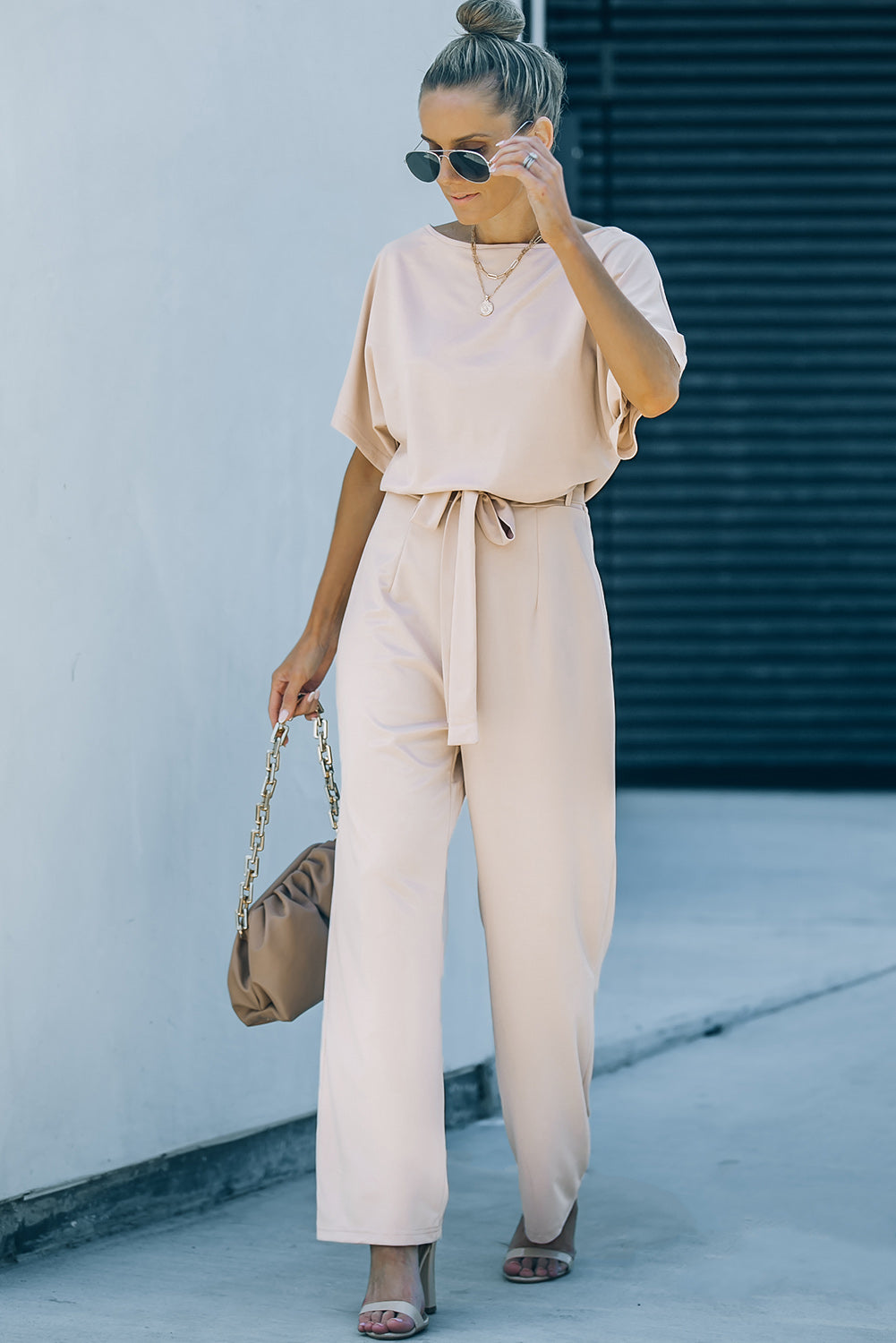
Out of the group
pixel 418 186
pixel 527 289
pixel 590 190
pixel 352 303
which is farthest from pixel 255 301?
pixel 590 190

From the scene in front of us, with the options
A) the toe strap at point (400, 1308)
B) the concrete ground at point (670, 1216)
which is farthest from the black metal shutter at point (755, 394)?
the toe strap at point (400, 1308)

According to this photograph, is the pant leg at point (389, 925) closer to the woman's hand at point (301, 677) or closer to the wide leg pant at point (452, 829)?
the wide leg pant at point (452, 829)

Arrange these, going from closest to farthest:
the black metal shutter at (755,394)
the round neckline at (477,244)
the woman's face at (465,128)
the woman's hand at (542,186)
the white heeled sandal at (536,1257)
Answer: the woman's hand at (542,186) < the woman's face at (465,128) < the round neckline at (477,244) < the white heeled sandal at (536,1257) < the black metal shutter at (755,394)

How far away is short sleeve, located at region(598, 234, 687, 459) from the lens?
2.41 m

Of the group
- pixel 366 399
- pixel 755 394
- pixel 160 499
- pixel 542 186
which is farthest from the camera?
pixel 755 394

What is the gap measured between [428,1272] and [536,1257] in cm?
24

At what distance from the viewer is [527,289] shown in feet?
8.09

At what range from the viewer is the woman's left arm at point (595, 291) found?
7.45 ft

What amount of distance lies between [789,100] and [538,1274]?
6.81 meters

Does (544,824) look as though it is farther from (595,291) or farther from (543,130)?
(543,130)

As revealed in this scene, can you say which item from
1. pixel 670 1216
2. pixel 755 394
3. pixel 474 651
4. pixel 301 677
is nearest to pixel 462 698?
pixel 474 651

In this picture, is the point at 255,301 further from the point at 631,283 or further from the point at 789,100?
the point at 789,100

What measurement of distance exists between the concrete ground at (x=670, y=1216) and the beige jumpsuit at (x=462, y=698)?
0.81 feet

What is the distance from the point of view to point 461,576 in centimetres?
245
